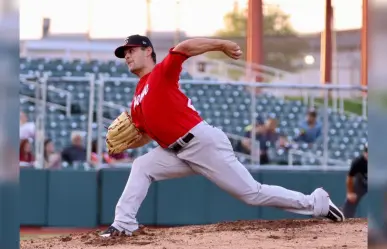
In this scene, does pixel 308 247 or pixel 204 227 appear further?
pixel 204 227

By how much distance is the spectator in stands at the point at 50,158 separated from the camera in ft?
41.7

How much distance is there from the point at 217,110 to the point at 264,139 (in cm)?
438

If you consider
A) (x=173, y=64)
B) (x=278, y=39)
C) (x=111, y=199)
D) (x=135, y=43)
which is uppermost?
(x=278, y=39)

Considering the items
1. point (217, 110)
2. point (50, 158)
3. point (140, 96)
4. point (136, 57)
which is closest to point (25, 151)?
point (50, 158)

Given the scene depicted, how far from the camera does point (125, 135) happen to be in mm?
6832

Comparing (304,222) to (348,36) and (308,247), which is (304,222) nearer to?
(308,247)

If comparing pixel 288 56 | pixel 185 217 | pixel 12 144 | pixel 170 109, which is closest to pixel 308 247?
pixel 170 109

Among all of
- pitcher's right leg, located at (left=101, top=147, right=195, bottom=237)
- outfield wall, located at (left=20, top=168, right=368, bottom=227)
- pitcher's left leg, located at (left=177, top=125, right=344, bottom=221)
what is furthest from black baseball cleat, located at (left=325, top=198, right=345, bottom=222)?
outfield wall, located at (left=20, top=168, right=368, bottom=227)

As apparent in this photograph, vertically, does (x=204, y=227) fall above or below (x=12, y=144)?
below

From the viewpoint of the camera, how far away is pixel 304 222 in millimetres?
7129

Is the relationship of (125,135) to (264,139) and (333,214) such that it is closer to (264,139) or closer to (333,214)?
(333,214)

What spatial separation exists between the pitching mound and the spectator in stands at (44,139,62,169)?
19.1ft

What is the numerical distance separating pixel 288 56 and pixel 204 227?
3749cm

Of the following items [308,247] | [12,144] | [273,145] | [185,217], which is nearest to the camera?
[12,144]
